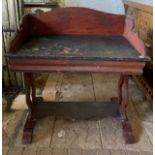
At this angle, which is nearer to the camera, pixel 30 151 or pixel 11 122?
pixel 30 151

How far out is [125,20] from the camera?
1.81 meters

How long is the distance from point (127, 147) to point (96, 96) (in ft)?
2.50

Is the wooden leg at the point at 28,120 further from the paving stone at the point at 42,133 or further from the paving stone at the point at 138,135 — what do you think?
the paving stone at the point at 138,135

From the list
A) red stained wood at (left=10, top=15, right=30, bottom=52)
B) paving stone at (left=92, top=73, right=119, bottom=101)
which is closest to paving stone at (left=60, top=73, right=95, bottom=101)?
paving stone at (left=92, top=73, right=119, bottom=101)

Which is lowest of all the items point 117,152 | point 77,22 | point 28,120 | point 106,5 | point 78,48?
point 117,152

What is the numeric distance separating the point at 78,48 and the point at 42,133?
0.71m

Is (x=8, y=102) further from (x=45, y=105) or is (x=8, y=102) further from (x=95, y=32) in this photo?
(x=95, y=32)

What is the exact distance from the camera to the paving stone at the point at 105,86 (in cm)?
239

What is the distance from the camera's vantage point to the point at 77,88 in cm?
255

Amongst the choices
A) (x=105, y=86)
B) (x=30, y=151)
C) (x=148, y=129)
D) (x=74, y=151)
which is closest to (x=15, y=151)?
(x=30, y=151)

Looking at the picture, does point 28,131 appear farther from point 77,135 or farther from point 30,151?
point 77,135

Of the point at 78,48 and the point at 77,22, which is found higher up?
the point at 77,22

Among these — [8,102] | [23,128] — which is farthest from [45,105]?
[8,102]

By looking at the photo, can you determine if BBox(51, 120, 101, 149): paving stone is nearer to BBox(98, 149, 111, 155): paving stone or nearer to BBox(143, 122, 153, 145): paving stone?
BBox(98, 149, 111, 155): paving stone
